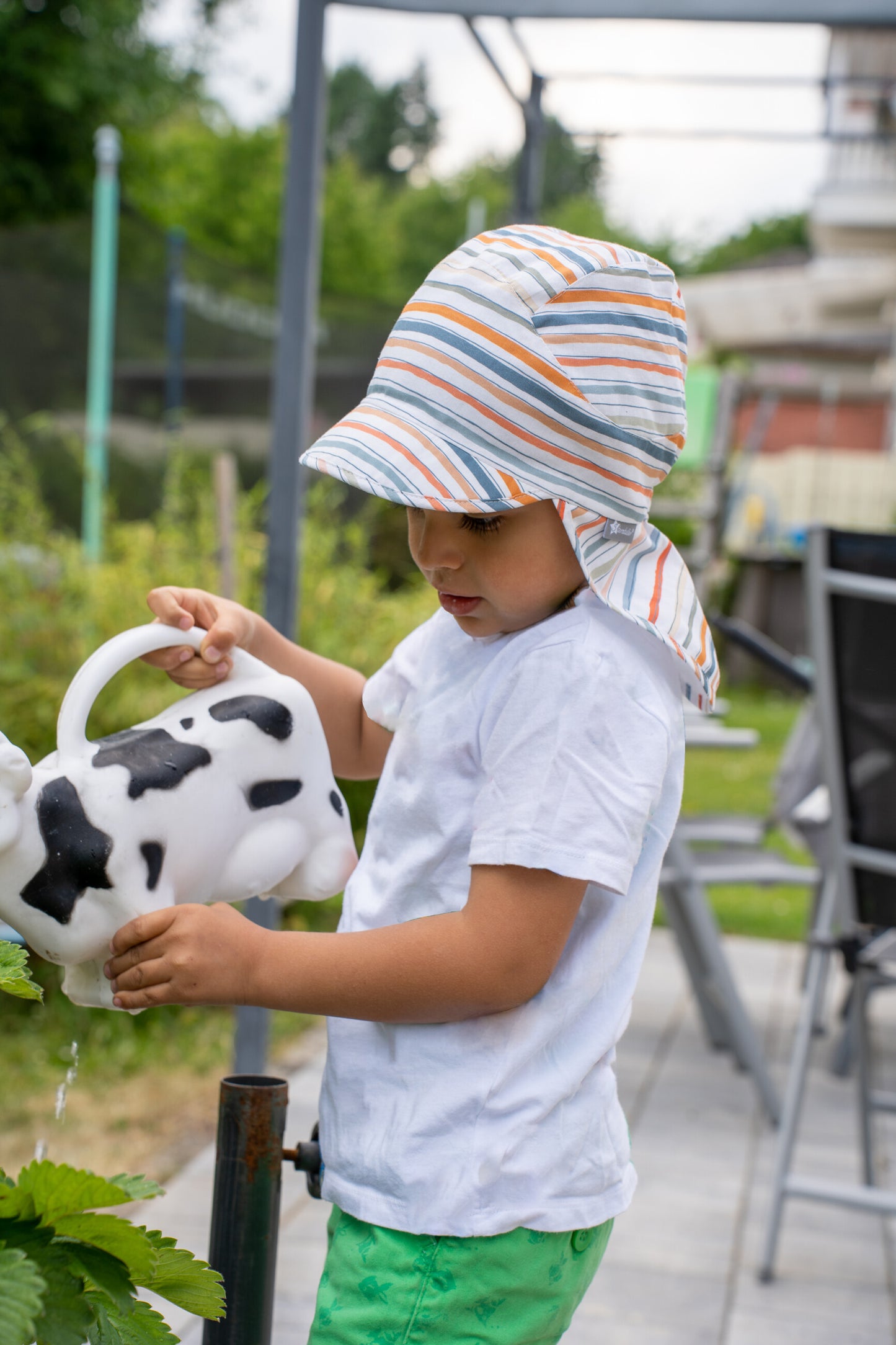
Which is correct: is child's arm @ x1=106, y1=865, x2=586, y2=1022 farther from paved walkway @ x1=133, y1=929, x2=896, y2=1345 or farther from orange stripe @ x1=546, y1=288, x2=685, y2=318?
paved walkway @ x1=133, y1=929, x2=896, y2=1345

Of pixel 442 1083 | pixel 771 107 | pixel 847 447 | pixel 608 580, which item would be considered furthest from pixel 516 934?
pixel 847 447

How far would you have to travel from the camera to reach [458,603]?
112 cm

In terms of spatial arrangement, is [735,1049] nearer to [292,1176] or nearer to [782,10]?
[292,1176]

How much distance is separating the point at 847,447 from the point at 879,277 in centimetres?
940

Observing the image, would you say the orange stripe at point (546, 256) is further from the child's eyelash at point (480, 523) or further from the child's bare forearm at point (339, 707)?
the child's bare forearm at point (339, 707)

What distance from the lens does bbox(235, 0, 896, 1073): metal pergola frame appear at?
2355 millimetres

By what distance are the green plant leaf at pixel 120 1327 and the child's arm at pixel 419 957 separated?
0.24m

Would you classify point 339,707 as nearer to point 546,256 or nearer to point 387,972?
point 387,972

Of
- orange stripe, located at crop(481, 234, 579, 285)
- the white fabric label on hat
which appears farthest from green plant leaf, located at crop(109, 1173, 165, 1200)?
orange stripe, located at crop(481, 234, 579, 285)

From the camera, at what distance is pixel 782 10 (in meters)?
2.34

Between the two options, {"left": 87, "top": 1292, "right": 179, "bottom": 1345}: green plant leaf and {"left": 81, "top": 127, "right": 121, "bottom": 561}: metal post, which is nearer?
{"left": 87, "top": 1292, "right": 179, "bottom": 1345}: green plant leaf

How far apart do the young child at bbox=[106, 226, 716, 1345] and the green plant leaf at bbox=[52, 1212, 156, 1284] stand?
0.20m

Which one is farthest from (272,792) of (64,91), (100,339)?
(64,91)

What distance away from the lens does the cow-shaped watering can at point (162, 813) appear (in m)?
0.98
